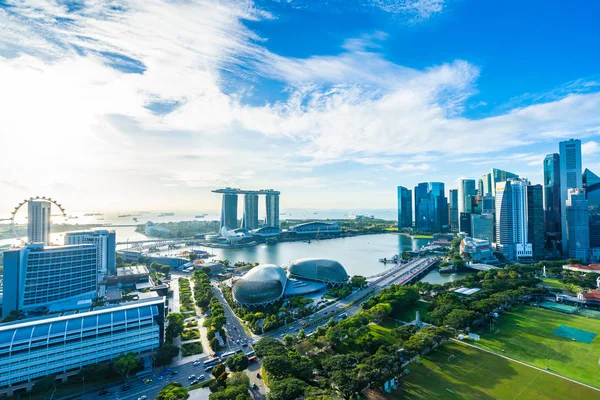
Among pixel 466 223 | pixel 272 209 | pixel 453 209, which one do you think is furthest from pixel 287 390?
pixel 453 209

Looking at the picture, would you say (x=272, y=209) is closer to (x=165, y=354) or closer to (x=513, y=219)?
(x=513, y=219)

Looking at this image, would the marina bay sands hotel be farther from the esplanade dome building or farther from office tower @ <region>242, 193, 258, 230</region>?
the esplanade dome building

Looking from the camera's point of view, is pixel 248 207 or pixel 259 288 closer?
pixel 259 288

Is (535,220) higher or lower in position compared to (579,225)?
higher

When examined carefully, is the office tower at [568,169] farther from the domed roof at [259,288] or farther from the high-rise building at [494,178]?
the domed roof at [259,288]

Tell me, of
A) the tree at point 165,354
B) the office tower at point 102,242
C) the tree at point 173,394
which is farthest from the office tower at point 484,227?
the office tower at point 102,242

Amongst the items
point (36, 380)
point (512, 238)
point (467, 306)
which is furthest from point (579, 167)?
point (36, 380)

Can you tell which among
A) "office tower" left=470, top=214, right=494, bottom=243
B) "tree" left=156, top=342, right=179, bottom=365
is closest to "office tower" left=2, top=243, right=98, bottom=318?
"tree" left=156, top=342, right=179, bottom=365
